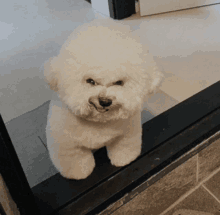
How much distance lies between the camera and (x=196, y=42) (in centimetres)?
167

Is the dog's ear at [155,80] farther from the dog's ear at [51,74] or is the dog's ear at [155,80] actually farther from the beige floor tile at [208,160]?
the beige floor tile at [208,160]

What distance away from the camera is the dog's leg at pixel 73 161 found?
29.0 inches

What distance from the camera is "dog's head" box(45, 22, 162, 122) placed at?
0.57m

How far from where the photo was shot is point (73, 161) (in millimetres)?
759

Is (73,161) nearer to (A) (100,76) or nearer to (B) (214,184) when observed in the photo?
(A) (100,76)

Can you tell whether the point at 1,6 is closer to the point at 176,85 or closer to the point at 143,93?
the point at 176,85

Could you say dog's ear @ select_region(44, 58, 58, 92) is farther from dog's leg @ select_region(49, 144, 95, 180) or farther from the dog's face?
dog's leg @ select_region(49, 144, 95, 180)

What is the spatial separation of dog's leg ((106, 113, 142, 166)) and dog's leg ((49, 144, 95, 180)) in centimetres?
7

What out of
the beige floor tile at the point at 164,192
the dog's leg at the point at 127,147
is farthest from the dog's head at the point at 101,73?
the beige floor tile at the point at 164,192

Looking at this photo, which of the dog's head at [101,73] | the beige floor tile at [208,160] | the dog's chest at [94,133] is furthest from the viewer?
the beige floor tile at [208,160]

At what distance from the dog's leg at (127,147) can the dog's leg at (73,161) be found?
7 centimetres

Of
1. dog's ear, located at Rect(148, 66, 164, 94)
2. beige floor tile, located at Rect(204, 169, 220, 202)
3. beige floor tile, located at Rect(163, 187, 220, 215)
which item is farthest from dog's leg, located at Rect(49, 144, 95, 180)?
beige floor tile, located at Rect(204, 169, 220, 202)

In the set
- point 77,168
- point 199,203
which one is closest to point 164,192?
point 199,203

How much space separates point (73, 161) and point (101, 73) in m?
0.32
